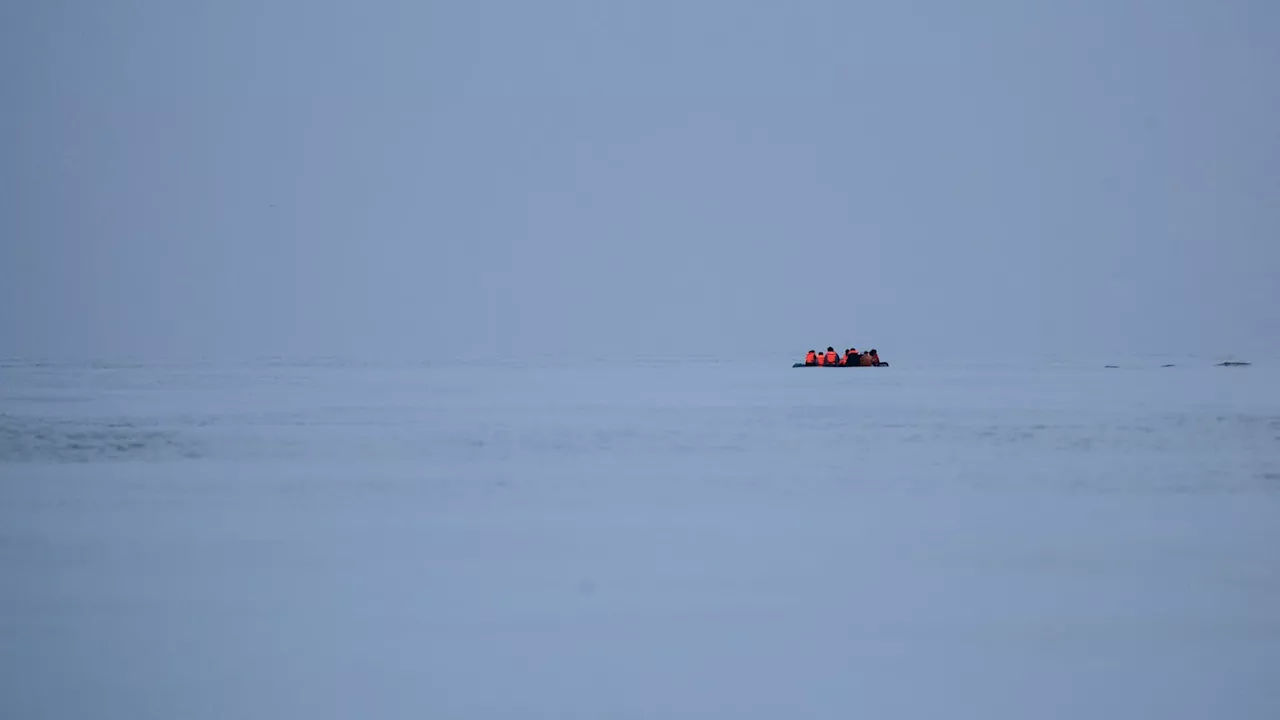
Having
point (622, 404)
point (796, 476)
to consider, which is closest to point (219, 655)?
point (796, 476)

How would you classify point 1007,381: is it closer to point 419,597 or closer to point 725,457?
point 725,457

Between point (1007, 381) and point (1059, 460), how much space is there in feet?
96.7

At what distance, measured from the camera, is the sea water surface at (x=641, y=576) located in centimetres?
668

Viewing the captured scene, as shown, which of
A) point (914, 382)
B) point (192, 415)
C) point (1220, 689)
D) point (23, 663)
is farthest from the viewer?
point (914, 382)

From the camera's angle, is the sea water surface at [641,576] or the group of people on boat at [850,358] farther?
the group of people on boat at [850,358]

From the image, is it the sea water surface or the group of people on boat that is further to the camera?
the group of people on boat

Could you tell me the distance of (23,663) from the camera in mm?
7008

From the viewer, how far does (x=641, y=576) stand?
926 cm

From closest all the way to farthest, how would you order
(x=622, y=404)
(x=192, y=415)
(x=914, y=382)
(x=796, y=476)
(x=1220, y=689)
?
(x=1220, y=689) < (x=796, y=476) < (x=192, y=415) < (x=622, y=404) < (x=914, y=382)

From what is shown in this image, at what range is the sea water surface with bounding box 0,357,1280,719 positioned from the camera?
668 cm

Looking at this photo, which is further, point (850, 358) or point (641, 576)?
point (850, 358)

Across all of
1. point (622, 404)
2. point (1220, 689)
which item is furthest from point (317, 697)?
point (622, 404)

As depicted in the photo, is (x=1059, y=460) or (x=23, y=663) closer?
(x=23, y=663)

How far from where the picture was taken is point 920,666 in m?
7.05
